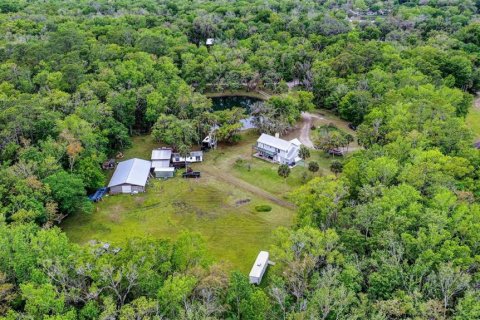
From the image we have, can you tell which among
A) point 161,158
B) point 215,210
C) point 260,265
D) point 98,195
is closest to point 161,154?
point 161,158

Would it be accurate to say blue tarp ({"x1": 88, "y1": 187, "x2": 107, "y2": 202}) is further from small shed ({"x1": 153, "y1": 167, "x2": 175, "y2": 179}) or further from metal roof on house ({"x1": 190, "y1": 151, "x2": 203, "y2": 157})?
metal roof on house ({"x1": 190, "y1": 151, "x2": 203, "y2": 157})

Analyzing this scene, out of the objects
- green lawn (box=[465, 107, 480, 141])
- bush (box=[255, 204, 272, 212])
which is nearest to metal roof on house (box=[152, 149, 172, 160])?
bush (box=[255, 204, 272, 212])

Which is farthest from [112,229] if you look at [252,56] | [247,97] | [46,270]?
[252,56]

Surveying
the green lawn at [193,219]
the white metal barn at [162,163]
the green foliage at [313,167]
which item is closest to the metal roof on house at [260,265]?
the green lawn at [193,219]

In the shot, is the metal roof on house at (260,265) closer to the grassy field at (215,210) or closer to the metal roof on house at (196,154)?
the grassy field at (215,210)

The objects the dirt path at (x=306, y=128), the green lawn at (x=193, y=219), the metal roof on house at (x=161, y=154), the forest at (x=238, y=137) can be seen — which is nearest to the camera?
the forest at (x=238, y=137)

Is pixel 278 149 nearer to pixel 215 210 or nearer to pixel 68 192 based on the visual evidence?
pixel 215 210

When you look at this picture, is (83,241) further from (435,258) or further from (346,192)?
(435,258)
